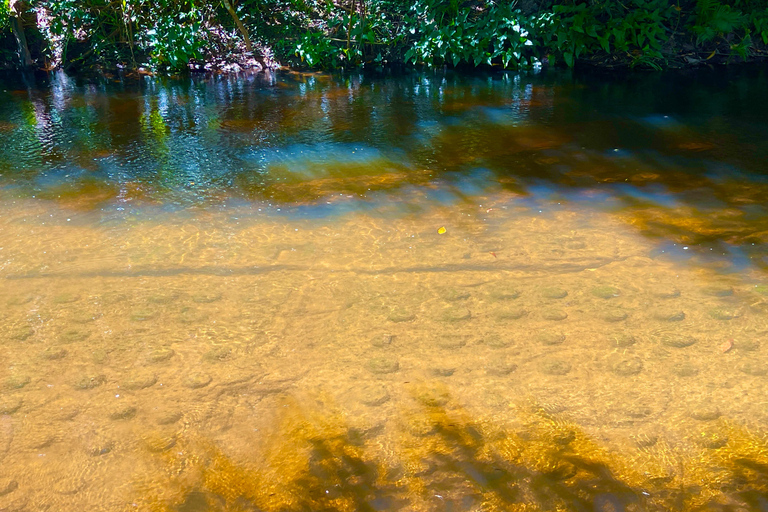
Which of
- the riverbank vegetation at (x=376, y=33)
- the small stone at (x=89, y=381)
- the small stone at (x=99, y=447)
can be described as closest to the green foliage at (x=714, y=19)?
the riverbank vegetation at (x=376, y=33)

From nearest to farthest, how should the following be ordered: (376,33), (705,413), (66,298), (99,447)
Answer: (99,447) < (705,413) < (66,298) < (376,33)

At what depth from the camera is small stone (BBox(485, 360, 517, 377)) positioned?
9.02 feet

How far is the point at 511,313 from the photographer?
10.4 feet

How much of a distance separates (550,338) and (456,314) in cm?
48

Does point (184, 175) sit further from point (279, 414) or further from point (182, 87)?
point (182, 87)

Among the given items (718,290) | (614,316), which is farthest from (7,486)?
(718,290)

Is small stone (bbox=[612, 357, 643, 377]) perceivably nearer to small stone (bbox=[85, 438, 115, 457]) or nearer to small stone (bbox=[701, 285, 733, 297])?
small stone (bbox=[701, 285, 733, 297])

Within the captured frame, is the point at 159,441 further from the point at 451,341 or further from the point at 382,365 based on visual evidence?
the point at 451,341

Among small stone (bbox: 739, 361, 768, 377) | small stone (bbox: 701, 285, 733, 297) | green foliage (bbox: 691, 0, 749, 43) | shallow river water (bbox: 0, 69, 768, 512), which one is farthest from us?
green foliage (bbox: 691, 0, 749, 43)

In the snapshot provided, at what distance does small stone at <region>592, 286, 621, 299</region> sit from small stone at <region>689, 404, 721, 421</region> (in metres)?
0.87

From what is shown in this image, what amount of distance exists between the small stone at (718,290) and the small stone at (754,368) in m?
0.59

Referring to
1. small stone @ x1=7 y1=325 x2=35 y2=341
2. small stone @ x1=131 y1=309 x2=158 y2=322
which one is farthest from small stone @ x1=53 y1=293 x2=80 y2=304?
small stone @ x1=131 y1=309 x2=158 y2=322

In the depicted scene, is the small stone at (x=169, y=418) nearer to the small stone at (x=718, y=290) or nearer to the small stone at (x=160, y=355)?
the small stone at (x=160, y=355)

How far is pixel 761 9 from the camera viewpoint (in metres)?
9.75
